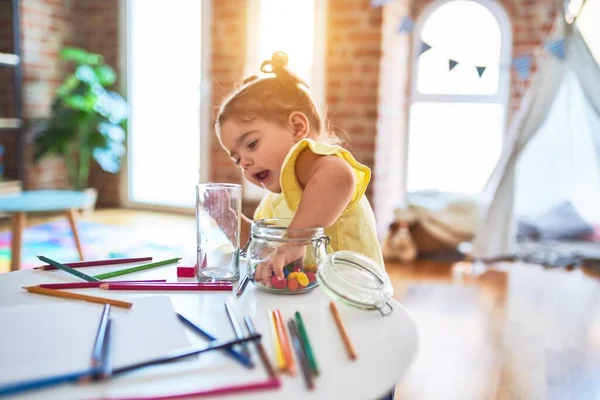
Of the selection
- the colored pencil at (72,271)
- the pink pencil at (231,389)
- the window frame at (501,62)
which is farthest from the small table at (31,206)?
the window frame at (501,62)

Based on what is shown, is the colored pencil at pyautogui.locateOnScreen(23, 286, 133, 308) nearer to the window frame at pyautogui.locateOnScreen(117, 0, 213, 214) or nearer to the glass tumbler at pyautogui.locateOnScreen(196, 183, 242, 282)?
the glass tumbler at pyautogui.locateOnScreen(196, 183, 242, 282)

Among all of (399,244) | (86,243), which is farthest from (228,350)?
(86,243)

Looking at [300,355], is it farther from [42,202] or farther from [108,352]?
[42,202]

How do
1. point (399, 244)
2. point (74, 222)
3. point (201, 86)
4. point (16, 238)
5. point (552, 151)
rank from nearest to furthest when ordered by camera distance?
point (16, 238) → point (74, 222) → point (552, 151) → point (399, 244) → point (201, 86)

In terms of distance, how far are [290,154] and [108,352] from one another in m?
0.40

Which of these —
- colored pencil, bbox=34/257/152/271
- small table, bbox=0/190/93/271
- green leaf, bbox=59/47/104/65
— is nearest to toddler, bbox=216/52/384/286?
colored pencil, bbox=34/257/152/271

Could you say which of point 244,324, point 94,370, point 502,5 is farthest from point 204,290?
point 502,5

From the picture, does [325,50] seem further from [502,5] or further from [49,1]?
[49,1]

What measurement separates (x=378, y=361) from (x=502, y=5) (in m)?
4.05

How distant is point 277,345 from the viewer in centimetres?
52

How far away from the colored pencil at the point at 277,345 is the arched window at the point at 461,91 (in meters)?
3.70

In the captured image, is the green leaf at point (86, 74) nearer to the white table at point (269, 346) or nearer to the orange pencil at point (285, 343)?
the white table at point (269, 346)

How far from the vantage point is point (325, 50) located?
340 cm

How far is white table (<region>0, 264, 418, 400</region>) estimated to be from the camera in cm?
44
